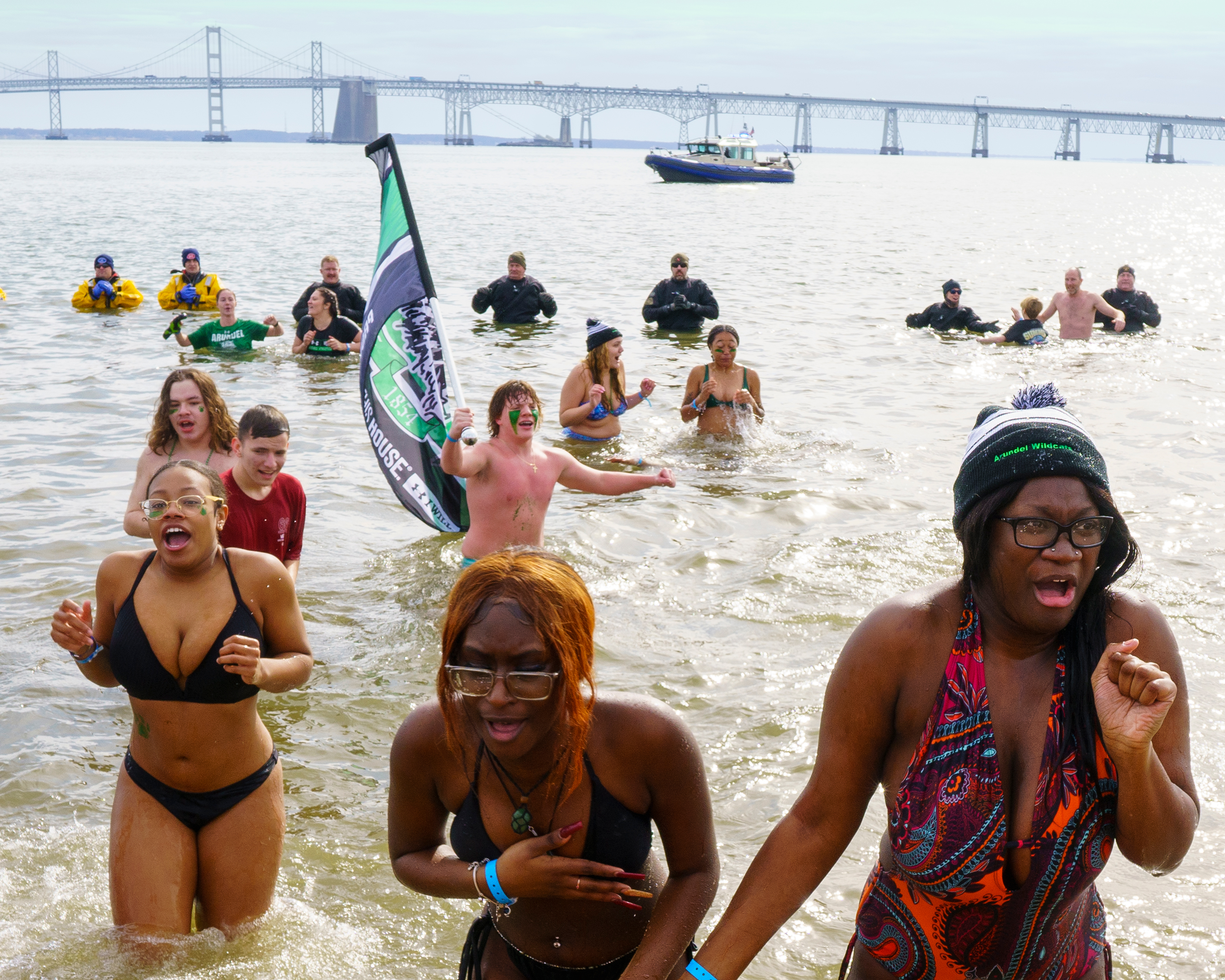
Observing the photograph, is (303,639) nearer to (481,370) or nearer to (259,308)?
(481,370)

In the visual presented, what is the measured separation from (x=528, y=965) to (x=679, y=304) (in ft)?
56.6

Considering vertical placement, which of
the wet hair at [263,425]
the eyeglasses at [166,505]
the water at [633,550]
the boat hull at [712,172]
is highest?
the boat hull at [712,172]

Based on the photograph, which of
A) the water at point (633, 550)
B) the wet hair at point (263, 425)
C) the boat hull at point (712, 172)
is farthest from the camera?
the boat hull at point (712, 172)

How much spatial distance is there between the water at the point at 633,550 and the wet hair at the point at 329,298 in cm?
84

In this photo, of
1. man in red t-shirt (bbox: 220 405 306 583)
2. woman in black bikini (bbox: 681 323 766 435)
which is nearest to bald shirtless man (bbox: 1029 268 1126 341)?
woman in black bikini (bbox: 681 323 766 435)

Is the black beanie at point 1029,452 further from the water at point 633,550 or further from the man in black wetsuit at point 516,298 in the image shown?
the man in black wetsuit at point 516,298

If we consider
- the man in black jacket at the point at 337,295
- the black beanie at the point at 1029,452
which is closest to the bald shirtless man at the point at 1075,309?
the man in black jacket at the point at 337,295

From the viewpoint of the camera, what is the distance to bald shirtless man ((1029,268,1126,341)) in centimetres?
1952

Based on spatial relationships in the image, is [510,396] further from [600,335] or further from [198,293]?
[198,293]

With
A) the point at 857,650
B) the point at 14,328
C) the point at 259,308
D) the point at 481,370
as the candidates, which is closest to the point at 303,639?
the point at 857,650

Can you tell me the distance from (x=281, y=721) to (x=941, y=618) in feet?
16.1

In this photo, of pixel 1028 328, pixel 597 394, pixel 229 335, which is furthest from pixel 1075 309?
pixel 229 335

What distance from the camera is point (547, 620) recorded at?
2410mm

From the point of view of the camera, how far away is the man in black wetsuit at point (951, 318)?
20.8 metres
